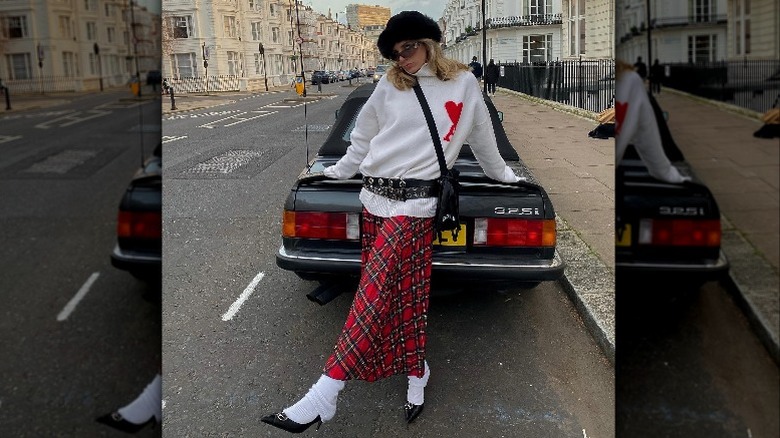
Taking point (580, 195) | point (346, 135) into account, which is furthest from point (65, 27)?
point (580, 195)

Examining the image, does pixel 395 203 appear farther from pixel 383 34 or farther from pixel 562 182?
pixel 562 182

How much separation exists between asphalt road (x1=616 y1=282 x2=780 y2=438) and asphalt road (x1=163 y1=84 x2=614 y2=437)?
115cm

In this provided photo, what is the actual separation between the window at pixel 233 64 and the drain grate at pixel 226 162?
5.58 ft

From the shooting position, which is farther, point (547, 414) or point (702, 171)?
point (547, 414)

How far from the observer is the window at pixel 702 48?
0.49m

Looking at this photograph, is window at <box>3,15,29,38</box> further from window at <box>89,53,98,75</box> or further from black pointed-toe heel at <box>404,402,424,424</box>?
black pointed-toe heel at <box>404,402,424,424</box>

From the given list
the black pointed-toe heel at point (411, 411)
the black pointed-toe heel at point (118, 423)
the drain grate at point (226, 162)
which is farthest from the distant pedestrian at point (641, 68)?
the drain grate at point (226, 162)

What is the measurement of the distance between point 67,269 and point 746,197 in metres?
0.54

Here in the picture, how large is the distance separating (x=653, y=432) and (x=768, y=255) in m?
0.19

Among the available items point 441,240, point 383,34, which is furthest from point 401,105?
point 441,240

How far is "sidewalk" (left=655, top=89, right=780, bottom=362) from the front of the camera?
465mm

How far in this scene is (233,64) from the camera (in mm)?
9609

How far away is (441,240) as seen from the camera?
2.17 meters

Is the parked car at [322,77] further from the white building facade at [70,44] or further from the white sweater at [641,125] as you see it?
the white sweater at [641,125]
